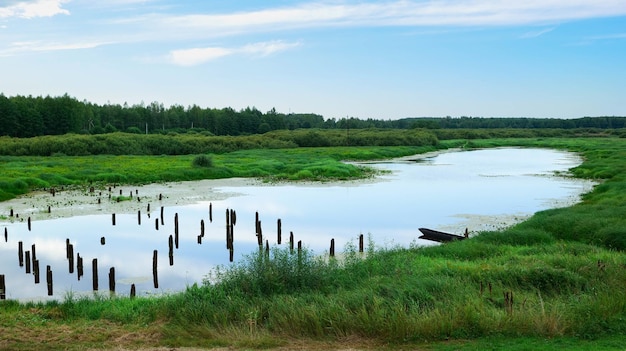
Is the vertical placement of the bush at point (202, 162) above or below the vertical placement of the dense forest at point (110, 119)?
below

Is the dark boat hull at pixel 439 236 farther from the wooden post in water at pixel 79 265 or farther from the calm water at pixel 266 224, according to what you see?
the wooden post in water at pixel 79 265

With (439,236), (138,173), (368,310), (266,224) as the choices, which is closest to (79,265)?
(368,310)

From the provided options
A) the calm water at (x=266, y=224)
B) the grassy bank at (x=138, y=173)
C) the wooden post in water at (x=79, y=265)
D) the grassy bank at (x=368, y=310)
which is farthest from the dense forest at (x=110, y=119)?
the grassy bank at (x=368, y=310)

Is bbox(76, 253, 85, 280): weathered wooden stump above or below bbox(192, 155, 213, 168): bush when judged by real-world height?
below

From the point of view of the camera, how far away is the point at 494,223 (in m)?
31.8

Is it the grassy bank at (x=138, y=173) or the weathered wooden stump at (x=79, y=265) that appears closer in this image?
the weathered wooden stump at (x=79, y=265)

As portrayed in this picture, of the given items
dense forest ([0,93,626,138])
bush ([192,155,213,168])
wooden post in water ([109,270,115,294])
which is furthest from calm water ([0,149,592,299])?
dense forest ([0,93,626,138])

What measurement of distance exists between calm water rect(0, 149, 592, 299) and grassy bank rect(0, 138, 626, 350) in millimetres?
5586

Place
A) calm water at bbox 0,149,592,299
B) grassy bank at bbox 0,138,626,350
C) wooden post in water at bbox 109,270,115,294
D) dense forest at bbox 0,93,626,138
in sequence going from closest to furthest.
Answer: grassy bank at bbox 0,138,626,350 < wooden post in water at bbox 109,270,115,294 < calm water at bbox 0,149,592,299 < dense forest at bbox 0,93,626,138

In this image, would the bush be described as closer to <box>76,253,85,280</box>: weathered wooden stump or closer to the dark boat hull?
the dark boat hull

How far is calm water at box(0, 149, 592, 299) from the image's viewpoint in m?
22.5

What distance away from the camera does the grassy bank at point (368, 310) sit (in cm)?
1220

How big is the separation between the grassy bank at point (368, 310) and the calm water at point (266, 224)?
5.59 meters

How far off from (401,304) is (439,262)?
661 centimetres
